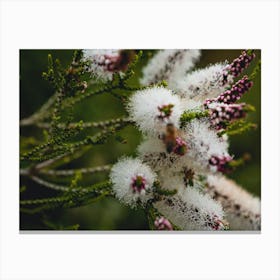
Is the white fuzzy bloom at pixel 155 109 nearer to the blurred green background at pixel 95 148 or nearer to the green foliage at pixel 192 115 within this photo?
the green foliage at pixel 192 115

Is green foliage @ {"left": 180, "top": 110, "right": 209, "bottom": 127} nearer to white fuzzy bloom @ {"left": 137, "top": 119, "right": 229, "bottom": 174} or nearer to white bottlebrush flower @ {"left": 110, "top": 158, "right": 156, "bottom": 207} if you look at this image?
white fuzzy bloom @ {"left": 137, "top": 119, "right": 229, "bottom": 174}

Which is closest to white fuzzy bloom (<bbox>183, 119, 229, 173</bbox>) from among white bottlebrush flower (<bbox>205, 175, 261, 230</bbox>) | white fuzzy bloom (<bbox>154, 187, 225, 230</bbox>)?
white fuzzy bloom (<bbox>154, 187, 225, 230</bbox>)

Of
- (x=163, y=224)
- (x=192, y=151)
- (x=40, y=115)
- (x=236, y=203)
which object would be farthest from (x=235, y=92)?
(x=40, y=115)

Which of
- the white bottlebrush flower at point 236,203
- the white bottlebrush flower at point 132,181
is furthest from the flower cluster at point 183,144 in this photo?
the white bottlebrush flower at point 236,203

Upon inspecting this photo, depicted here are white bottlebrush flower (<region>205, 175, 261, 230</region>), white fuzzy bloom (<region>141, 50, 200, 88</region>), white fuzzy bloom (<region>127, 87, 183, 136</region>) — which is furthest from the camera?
white bottlebrush flower (<region>205, 175, 261, 230</region>)

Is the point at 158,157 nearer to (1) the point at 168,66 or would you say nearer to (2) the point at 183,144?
(2) the point at 183,144
